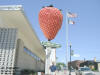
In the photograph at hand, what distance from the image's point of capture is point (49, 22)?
16.5 feet

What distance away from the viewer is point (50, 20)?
498cm

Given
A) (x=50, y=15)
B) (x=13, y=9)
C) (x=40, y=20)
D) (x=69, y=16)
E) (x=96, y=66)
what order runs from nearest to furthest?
1. (x=50, y=15)
2. (x=40, y=20)
3. (x=13, y=9)
4. (x=69, y=16)
5. (x=96, y=66)

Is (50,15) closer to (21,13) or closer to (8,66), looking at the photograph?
(21,13)

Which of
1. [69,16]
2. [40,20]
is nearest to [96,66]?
[69,16]

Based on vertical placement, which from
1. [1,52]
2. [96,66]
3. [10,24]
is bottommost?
[96,66]

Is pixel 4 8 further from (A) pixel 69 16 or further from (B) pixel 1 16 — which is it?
(A) pixel 69 16

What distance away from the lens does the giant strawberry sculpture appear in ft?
15.9

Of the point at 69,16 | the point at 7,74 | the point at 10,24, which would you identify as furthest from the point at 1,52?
the point at 69,16

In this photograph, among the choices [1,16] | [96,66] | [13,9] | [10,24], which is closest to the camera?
[13,9]

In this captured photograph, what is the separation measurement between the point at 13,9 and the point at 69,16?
9.42 meters

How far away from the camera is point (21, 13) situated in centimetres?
759

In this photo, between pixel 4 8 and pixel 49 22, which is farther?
pixel 4 8

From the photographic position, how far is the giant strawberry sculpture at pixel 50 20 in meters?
4.84

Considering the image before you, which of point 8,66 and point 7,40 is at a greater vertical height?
point 7,40
